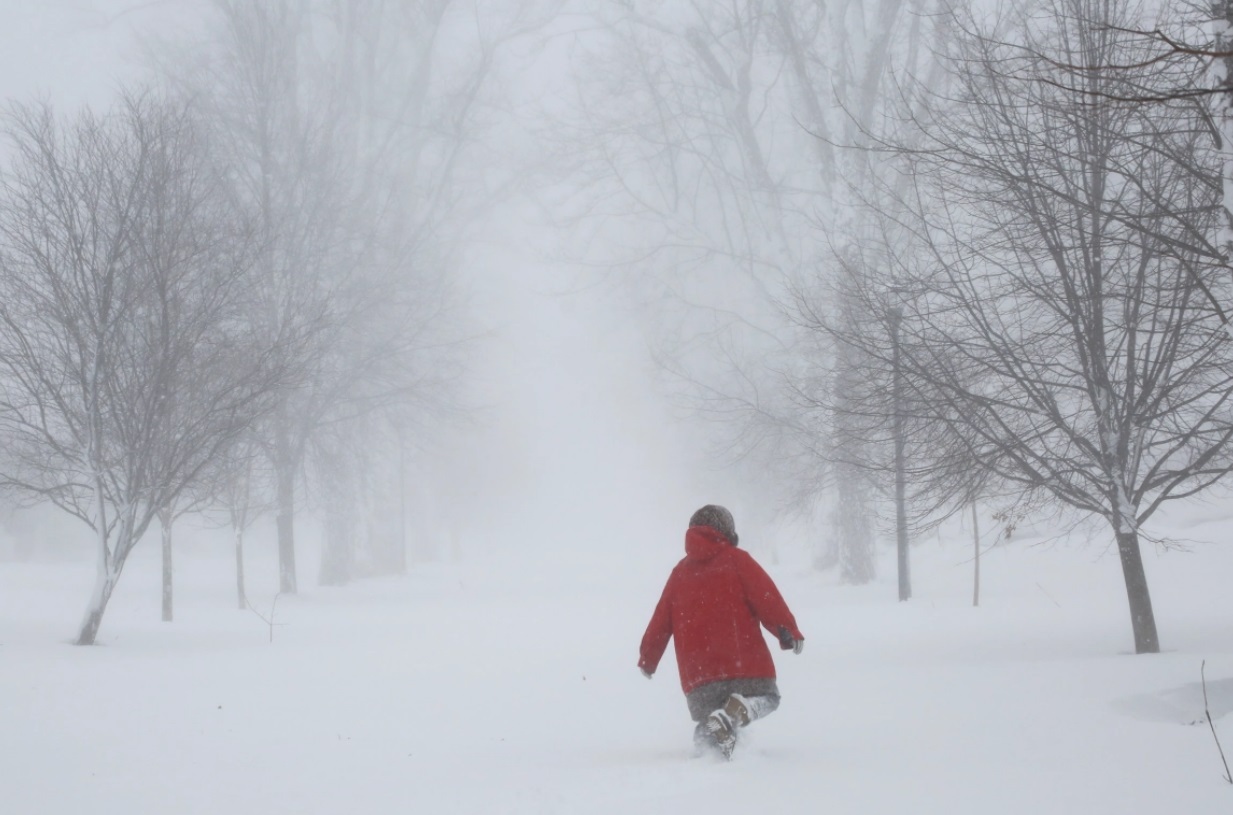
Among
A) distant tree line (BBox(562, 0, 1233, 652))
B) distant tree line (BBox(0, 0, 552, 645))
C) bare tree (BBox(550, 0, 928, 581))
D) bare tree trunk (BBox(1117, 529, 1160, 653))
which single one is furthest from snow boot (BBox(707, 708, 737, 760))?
bare tree (BBox(550, 0, 928, 581))

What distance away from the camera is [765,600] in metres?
5.85

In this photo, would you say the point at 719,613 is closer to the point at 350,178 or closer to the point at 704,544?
the point at 704,544

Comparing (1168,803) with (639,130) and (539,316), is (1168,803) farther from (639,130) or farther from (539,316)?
(539,316)

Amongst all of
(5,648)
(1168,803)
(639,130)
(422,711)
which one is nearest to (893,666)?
(422,711)

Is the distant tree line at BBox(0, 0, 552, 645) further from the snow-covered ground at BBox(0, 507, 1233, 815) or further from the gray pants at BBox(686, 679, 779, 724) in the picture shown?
the gray pants at BBox(686, 679, 779, 724)

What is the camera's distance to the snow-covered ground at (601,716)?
16.9 ft

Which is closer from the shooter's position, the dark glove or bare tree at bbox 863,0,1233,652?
the dark glove

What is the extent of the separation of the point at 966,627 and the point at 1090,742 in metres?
7.53

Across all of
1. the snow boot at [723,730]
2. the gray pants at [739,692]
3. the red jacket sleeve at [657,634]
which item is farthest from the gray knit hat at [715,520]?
the snow boot at [723,730]

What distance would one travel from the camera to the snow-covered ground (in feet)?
16.9

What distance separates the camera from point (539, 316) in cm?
19538

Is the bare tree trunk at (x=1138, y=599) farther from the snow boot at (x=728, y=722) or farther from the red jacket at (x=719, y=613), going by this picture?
the snow boot at (x=728, y=722)

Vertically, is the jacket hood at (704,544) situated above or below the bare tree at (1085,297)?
below

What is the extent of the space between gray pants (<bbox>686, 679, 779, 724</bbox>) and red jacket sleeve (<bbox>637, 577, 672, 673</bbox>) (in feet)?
0.99
